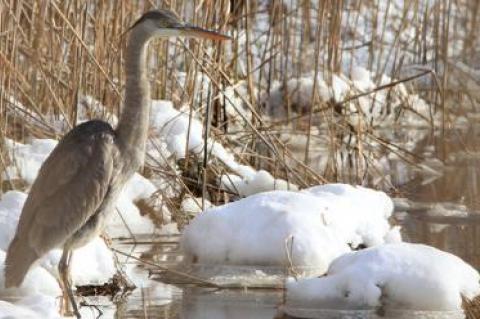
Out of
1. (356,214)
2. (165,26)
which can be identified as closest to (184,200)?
(356,214)

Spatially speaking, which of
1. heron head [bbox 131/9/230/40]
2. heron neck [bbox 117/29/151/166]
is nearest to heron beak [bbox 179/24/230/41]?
heron head [bbox 131/9/230/40]

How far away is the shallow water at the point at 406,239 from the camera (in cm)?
499

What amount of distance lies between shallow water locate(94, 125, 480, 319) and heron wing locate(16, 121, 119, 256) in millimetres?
389

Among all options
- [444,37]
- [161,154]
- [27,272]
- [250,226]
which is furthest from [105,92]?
[444,37]

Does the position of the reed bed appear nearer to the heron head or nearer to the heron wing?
the heron head

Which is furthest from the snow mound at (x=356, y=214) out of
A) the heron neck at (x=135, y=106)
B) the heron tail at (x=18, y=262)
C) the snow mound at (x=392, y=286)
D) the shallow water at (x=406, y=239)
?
the heron tail at (x=18, y=262)

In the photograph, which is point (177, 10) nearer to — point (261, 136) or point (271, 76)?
point (261, 136)

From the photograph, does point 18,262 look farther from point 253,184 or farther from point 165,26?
point 253,184

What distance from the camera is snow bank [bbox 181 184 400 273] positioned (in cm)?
557

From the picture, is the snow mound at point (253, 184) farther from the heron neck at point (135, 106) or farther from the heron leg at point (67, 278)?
the heron leg at point (67, 278)

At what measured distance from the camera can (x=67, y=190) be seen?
5.11 m

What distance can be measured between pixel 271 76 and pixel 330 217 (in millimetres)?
4048

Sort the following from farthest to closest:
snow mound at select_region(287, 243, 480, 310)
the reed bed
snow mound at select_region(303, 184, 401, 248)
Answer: the reed bed, snow mound at select_region(303, 184, 401, 248), snow mound at select_region(287, 243, 480, 310)

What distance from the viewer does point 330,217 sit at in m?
5.84
